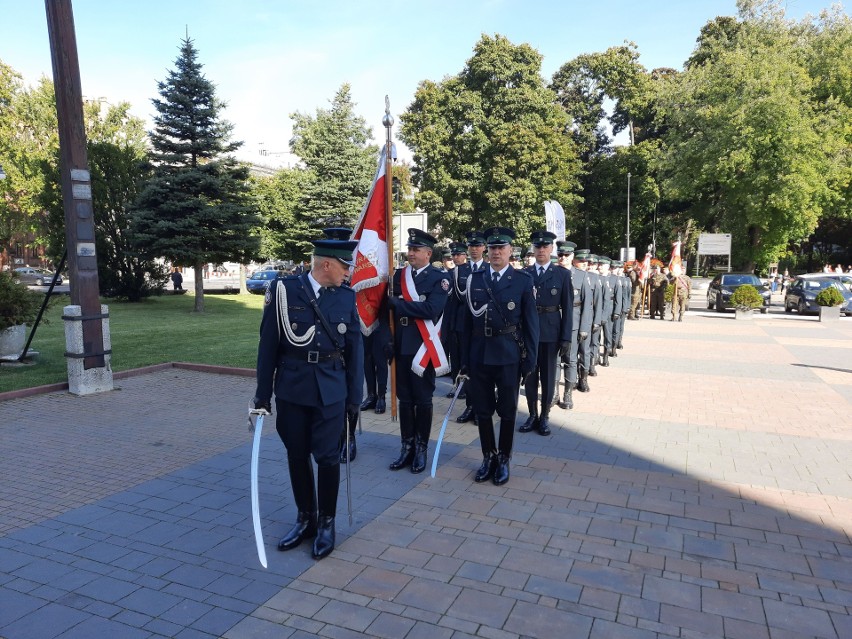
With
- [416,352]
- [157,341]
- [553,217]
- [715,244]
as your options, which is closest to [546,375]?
[416,352]

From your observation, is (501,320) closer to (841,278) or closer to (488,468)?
(488,468)

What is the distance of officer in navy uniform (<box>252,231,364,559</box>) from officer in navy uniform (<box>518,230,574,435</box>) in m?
3.24

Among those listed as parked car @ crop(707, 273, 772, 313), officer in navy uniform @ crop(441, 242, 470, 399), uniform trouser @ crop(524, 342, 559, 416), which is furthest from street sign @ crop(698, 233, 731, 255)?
uniform trouser @ crop(524, 342, 559, 416)

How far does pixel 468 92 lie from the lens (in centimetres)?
3934

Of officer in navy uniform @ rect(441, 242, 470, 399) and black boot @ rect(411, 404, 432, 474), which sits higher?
officer in navy uniform @ rect(441, 242, 470, 399)

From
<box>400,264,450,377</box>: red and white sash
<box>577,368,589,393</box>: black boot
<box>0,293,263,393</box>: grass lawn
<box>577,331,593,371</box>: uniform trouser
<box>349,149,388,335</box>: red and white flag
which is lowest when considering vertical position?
<box>577,368,589,393</box>: black boot

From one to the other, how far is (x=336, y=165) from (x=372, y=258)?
119 ft

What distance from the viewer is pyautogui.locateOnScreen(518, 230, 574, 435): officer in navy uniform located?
6.89 metres

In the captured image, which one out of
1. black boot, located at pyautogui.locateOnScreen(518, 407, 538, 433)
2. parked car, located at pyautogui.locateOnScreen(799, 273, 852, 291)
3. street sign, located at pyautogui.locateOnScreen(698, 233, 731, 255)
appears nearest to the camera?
black boot, located at pyautogui.locateOnScreen(518, 407, 538, 433)

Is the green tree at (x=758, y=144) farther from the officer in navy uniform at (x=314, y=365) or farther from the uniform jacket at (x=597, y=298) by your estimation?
the officer in navy uniform at (x=314, y=365)

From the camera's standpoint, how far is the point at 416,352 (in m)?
5.66

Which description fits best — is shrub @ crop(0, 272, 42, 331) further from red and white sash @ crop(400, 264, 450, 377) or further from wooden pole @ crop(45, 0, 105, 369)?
red and white sash @ crop(400, 264, 450, 377)

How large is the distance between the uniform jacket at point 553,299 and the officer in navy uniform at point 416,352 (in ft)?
5.32

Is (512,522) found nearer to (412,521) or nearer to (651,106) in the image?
(412,521)
